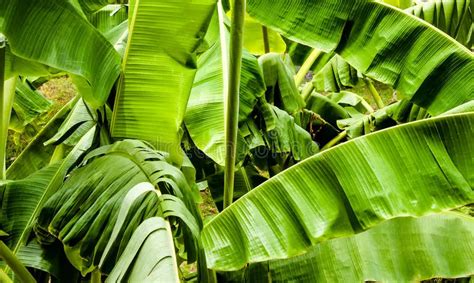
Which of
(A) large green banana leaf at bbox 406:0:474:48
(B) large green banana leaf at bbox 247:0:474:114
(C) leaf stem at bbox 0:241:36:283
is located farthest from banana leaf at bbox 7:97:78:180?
(A) large green banana leaf at bbox 406:0:474:48

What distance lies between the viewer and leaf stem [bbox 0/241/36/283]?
4.11 feet

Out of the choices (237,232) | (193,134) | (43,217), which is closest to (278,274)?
(237,232)

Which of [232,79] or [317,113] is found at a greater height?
[232,79]

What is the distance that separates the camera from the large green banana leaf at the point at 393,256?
1.47m

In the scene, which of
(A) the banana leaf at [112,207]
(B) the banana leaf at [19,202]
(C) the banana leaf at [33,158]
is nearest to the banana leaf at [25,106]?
(C) the banana leaf at [33,158]

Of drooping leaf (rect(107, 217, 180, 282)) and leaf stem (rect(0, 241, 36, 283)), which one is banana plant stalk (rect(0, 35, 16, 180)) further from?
drooping leaf (rect(107, 217, 180, 282))

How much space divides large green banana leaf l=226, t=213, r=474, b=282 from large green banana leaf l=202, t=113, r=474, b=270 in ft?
0.94

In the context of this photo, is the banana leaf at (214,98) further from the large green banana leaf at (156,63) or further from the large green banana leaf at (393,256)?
the large green banana leaf at (393,256)

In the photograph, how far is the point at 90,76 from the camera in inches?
53.3

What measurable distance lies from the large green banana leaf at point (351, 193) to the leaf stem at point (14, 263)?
504 millimetres

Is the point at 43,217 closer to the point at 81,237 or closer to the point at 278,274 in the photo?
the point at 81,237

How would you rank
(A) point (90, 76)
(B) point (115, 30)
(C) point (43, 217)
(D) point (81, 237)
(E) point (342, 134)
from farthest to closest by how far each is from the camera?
(E) point (342, 134) → (B) point (115, 30) → (A) point (90, 76) → (C) point (43, 217) → (D) point (81, 237)

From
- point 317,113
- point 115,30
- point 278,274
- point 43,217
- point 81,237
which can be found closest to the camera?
point 81,237

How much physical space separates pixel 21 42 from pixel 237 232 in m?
0.74
